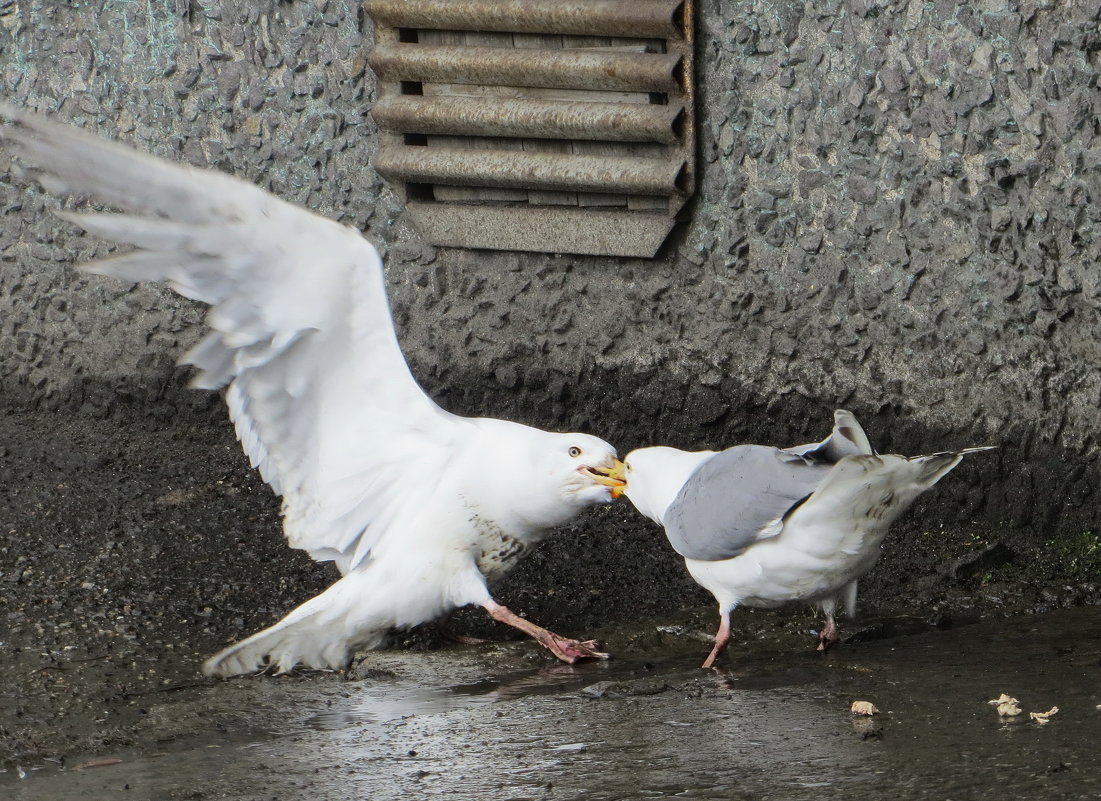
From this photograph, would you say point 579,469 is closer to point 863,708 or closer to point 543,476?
point 543,476

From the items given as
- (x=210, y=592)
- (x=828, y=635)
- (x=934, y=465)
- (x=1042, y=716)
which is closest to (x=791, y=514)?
(x=934, y=465)

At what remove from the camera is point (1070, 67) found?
15.6ft

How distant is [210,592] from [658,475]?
70.4 inches

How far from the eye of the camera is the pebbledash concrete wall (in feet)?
16.3

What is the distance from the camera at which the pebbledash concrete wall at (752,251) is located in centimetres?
498

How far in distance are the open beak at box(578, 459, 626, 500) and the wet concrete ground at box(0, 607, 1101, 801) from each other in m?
0.53

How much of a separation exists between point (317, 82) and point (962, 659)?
12.7 feet

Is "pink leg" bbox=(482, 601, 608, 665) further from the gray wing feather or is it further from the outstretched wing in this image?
the outstretched wing

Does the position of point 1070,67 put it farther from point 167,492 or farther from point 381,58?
point 167,492

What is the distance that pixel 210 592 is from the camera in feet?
16.3

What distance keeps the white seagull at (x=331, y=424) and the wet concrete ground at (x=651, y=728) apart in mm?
214

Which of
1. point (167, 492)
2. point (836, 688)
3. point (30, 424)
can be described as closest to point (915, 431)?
point (836, 688)

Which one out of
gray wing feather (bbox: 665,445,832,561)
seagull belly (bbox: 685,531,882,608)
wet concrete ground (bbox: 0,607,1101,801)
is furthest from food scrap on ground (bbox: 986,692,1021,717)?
gray wing feather (bbox: 665,445,832,561)

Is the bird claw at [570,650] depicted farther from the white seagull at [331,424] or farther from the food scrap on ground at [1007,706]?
the food scrap on ground at [1007,706]
